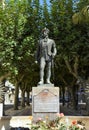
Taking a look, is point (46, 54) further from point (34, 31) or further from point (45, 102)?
point (34, 31)

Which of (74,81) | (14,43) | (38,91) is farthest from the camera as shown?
(74,81)

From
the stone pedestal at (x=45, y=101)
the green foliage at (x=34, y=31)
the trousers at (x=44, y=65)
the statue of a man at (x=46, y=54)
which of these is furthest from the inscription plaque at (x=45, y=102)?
the green foliage at (x=34, y=31)

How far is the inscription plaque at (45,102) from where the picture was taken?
1612 cm

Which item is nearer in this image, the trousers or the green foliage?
the trousers

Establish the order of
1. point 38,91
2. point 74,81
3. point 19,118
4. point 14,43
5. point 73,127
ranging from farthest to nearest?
point 74,81 → point 14,43 → point 19,118 → point 38,91 → point 73,127

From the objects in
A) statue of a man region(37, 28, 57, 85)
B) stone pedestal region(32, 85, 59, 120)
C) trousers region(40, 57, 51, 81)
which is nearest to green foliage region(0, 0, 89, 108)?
statue of a man region(37, 28, 57, 85)

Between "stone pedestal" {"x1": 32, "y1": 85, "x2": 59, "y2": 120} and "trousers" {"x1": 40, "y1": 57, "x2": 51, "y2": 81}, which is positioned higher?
"trousers" {"x1": 40, "y1": 57, "x2": 51, "y2": 81}

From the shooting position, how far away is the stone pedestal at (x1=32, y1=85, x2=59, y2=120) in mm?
16109

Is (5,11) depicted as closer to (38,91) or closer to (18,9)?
(18,9)

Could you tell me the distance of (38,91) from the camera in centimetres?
1611

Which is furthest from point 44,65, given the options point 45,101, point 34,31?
point 34,31

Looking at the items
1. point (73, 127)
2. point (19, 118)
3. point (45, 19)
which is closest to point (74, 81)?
point (45, 19)

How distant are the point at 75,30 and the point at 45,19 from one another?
2672mm

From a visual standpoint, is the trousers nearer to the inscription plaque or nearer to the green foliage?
the inscription plaque
